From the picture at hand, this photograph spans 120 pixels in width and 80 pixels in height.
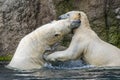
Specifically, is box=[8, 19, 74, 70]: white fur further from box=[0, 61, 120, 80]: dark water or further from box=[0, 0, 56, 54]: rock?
box=[0, 0, 56, 54]: rock

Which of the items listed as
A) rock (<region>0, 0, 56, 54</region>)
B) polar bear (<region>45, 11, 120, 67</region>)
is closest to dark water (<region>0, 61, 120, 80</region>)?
polar bear (<region>45, 11, 120, 67</region>)

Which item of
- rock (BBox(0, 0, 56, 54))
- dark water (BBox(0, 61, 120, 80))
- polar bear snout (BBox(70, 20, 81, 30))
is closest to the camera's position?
dark water (BBox(0, 61, 120, 80))

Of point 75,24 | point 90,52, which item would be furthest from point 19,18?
point 90,52

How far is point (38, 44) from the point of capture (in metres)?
12.7

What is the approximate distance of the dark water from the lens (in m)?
10.5

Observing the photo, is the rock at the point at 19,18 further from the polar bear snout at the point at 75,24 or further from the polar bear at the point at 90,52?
the polar bear at the point at 90,52

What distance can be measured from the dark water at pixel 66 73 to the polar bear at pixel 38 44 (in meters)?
0.30

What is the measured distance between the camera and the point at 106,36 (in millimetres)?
14977

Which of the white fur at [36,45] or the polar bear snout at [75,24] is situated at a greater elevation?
the polar bear snout at [75,24]

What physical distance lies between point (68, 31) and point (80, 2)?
2436 millimetres

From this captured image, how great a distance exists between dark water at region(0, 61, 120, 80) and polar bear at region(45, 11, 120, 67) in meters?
0.22

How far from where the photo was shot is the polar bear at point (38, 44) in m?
12.4

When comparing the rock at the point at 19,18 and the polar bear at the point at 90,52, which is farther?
the rock at the point at 19,18

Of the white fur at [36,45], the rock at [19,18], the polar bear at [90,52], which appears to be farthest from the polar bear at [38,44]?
the rock at [19,18]
